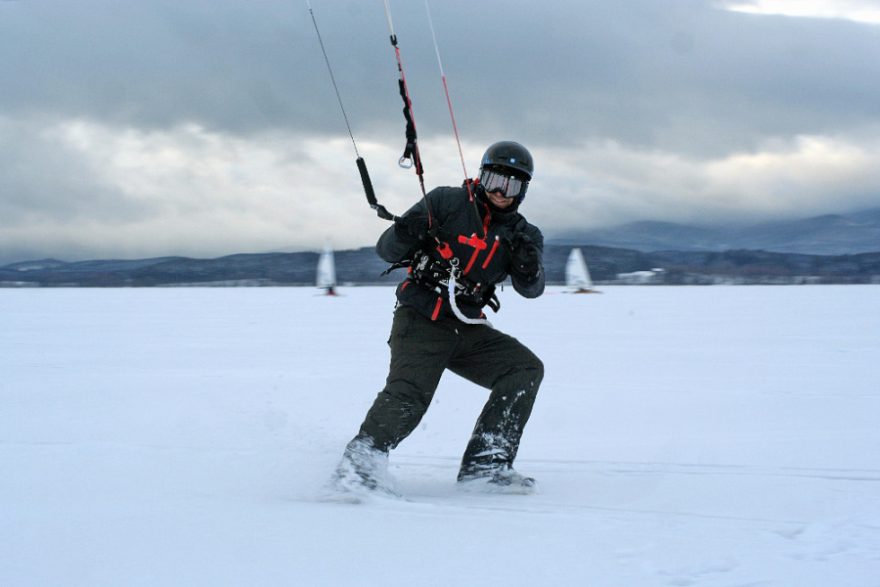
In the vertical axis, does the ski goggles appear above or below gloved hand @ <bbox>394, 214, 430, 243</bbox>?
above

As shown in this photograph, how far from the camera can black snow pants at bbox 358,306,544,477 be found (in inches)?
135

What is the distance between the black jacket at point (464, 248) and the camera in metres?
3.55

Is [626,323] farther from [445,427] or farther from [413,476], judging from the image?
[413,476]

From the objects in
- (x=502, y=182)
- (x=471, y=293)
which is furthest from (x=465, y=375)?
(x=502, y=182)

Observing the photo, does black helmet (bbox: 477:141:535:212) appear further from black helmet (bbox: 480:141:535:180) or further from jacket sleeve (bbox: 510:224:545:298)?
jacket sleeve (bbox: 510:224:545:298)

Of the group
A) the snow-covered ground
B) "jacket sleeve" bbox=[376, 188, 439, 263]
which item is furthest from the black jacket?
the snow-covered ground

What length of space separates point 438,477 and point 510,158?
5.25 ft

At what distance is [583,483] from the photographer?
3613mm

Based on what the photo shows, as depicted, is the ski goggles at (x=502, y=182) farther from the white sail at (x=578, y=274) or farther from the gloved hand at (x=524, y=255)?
the white sail at (x=578, y=274)

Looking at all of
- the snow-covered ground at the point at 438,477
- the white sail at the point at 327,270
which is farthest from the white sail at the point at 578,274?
the snow-covered ground at the point at 438,477

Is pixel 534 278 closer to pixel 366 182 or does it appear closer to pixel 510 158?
pixel 510 158

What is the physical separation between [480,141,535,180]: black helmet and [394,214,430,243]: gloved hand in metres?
0.45

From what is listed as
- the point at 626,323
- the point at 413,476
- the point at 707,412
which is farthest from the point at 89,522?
the point at 626,323

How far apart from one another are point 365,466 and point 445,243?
3.49 ft
